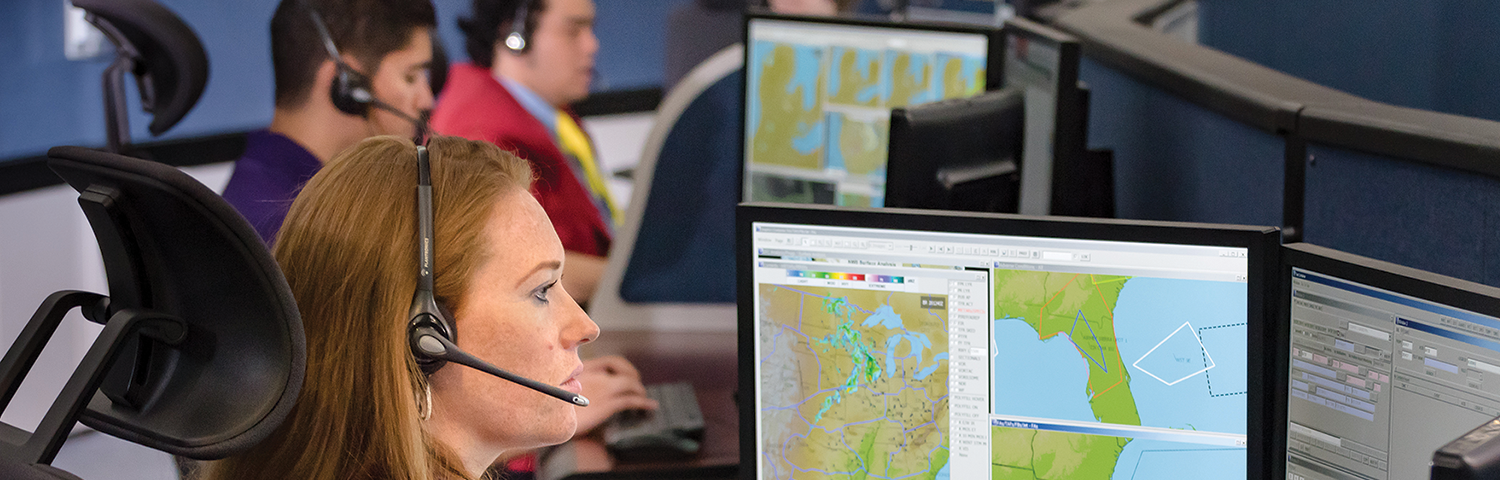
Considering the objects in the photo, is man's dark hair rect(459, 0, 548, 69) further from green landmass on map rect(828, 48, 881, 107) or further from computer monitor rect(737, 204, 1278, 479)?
computer monitor rect(737, 204, 1278, 479)

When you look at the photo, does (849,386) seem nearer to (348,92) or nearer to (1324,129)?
(1324,129)

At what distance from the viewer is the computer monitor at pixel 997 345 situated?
91 cm

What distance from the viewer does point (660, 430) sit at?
4.94ft

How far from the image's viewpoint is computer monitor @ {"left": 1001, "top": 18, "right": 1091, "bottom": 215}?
1.58m

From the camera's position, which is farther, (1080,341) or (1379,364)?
(1080,341)

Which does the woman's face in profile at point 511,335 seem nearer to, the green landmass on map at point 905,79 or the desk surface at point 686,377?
the desk surface at point 686,377

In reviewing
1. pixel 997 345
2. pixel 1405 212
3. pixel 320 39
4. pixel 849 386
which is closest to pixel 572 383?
pixel 849 386

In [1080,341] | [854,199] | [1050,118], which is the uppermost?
[1050,118]

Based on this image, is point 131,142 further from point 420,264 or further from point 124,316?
point 124,316

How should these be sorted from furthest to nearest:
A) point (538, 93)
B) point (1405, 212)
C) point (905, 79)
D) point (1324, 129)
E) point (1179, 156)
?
point (538, 93)
point (905, 79)
point (1179, 156)
point (1324, 129)
point (1405, 212)

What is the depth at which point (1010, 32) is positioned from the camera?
7.27ft

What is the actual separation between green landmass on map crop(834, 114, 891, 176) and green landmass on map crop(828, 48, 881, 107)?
0.03 meters

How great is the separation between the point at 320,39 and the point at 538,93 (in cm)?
60

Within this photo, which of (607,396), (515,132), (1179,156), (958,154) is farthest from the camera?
(515,132)
